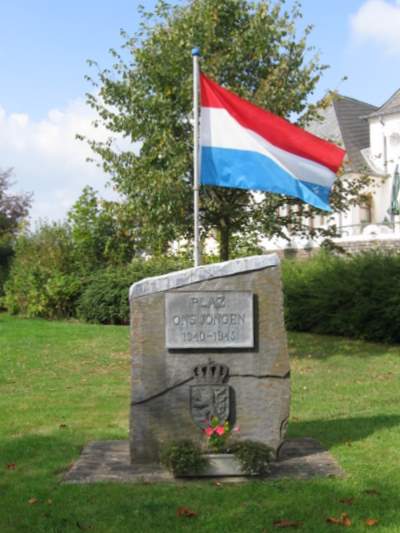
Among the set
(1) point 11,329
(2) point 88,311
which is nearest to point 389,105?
(2) point 88,311

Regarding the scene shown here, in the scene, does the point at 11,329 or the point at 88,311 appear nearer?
the point at 11,329

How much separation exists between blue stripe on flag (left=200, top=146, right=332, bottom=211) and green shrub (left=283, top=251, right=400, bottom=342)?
359 inches

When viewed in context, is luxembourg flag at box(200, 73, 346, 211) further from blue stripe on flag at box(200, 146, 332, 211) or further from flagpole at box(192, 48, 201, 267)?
flagpole at box(192, 48, 201, 267)

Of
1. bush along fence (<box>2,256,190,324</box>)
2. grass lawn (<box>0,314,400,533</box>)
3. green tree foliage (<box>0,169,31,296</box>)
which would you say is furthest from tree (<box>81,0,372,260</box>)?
green tree foliage (<box>0,169,31,296</box>)

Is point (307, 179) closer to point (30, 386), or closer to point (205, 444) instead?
point (205, 444)

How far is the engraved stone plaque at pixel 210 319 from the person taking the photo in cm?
649

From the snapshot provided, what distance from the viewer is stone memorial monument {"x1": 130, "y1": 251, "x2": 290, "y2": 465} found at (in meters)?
6.50

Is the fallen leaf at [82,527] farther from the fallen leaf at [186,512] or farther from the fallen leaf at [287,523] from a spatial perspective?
the fallen leaf at [287,523]

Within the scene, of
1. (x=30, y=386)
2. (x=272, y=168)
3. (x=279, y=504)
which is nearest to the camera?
(x=279, y=504)

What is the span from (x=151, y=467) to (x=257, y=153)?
3.32 metres

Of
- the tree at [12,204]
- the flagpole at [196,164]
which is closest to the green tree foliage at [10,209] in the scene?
the tree at [12,204]

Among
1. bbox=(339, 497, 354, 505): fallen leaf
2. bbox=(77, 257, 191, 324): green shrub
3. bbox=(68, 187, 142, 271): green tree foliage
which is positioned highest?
bbox=(68, 187, 142, 271): green tree foliage

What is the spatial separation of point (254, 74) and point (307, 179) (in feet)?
22.2

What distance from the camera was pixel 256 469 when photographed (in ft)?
20.1
